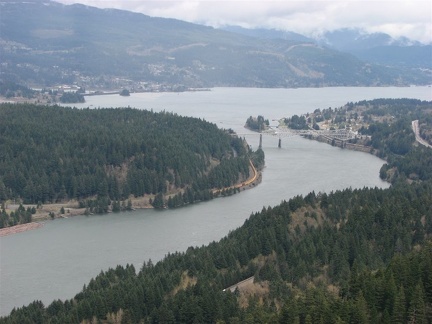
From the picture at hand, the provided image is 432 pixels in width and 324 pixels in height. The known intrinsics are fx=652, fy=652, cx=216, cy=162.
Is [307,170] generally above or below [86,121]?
below

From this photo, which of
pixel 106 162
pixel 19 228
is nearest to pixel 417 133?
pixel 106 162

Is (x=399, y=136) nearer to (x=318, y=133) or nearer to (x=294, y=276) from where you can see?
(x=318, y=133)

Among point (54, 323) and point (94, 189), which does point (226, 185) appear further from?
point (54, 323)

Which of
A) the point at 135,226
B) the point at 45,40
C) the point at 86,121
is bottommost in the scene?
the point at 135,226

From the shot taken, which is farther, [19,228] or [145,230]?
[19,228]

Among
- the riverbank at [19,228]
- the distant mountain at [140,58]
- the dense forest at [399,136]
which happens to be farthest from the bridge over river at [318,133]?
the distant mountain at [140,58]

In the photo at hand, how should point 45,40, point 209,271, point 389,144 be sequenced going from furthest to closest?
point 45,40 → point 389,144 → point 209,271

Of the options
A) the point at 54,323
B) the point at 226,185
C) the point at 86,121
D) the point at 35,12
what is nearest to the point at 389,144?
the point at 226,185
